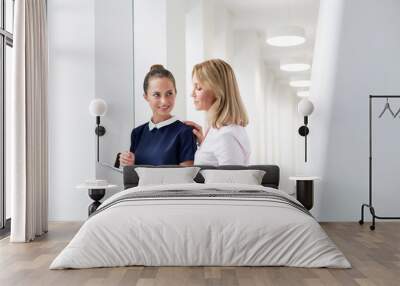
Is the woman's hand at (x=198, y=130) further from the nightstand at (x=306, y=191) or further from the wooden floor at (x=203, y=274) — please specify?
the wooden floor at (x=203, y=274)

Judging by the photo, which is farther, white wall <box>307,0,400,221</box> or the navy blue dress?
white wall <box>307,0,400,221</box>

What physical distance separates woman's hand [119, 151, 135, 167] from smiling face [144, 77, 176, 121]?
1.69 ft

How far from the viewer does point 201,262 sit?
13.4 feet

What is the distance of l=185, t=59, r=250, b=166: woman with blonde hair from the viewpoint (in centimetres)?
636

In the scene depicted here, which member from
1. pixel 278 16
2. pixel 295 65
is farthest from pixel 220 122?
pixel 278 16

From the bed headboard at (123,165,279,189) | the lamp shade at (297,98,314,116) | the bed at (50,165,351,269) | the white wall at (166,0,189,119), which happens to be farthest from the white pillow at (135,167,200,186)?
the bed at (50,165,351,269)

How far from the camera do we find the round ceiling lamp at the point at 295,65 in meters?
7.30

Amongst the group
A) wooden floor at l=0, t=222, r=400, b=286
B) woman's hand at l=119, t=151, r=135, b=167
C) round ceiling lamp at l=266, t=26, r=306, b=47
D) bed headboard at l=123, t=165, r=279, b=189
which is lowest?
wooden floor at l=0, t=222, r=400, b=286

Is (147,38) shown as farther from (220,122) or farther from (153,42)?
(220,122)

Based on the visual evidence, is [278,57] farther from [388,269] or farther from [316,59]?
[388,269]

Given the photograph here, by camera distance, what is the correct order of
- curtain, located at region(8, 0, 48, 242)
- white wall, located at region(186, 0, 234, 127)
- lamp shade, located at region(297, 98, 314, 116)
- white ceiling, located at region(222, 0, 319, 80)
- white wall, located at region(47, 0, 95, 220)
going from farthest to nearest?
white ceiling, located at region(222, 0, 319, 80)
white wall, located at region(47, 0, 95, 220)
lamp shade, located at region(297, 98, 314, 116)
white wall, located at region(186, 0, 234, 127)
curtain, located at region(8, 0, 48, 242)

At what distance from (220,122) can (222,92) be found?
0.34 meters

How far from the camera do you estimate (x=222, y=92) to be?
6.43 m

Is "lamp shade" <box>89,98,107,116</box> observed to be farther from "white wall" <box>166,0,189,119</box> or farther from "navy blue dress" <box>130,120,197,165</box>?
"white wall" <box>166,0,189,119</box>
